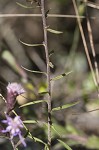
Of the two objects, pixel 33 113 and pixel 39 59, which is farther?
pixel 39 59

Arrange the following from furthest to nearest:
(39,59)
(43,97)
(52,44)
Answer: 1. (52,44)
2. (39,59)
3. (43,97)

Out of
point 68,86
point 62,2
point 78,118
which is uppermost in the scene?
point 62,2

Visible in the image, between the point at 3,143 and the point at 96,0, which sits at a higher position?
the point at 96,0

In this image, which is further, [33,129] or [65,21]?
[65,21]

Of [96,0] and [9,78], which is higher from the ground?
[96,0]

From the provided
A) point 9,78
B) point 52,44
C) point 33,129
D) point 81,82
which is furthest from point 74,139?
point 52,44

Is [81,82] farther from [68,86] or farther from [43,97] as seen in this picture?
[43,97]

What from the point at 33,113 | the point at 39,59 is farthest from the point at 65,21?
the point at 33,113

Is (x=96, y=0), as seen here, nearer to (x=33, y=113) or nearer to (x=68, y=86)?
(x=68, y=86)

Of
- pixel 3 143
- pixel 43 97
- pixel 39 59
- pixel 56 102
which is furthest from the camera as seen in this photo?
pixel 39 59
